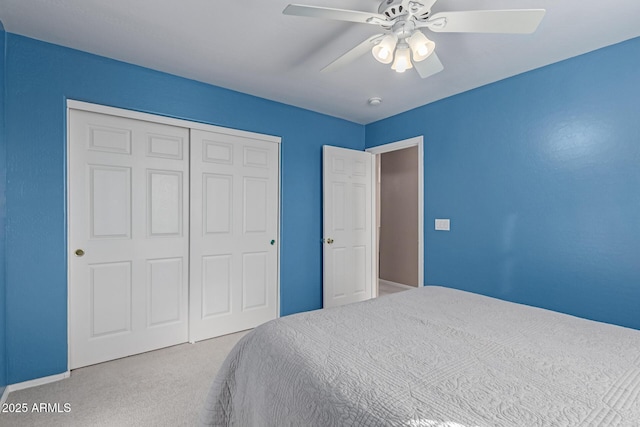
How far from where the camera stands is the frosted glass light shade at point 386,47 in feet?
5.24

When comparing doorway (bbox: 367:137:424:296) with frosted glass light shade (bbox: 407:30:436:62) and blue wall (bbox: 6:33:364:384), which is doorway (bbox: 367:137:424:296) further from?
blue wall (bbox: 6:33:364:384)

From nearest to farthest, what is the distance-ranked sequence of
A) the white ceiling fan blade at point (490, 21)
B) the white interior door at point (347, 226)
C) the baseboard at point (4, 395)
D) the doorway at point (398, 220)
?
the white ceiling fan blade at point (490, 21), the baseboard at point (4, 395), the white interior door at point (347, 226), the doorway at point (398, 220)

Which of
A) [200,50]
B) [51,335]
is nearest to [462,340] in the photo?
[200,50]

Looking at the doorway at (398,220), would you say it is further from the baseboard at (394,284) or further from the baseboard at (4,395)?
the baseboard at (4,395)

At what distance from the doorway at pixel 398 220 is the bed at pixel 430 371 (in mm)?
3190

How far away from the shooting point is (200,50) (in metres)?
2.25

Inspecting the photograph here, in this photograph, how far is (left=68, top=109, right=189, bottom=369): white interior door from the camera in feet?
7.60

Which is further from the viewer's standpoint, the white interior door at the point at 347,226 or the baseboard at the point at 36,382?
the white interior door at the point at 347,226

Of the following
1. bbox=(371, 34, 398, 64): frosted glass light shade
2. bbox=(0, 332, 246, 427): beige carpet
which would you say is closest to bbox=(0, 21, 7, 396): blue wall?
bbox=(0, 332, 246, 427): beige carpet

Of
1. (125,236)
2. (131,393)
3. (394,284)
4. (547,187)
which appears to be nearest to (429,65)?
(547,187)

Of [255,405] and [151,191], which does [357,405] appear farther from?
[151,191]

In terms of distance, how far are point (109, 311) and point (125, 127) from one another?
146cm

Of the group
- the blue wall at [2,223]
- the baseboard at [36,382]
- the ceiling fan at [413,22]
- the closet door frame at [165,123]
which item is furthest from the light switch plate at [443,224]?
the blue wall at [2,223]

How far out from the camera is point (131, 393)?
6.63 ft
